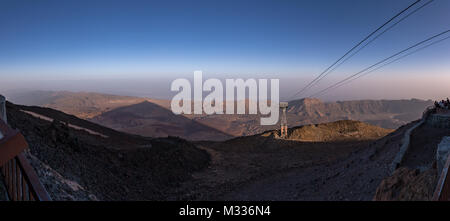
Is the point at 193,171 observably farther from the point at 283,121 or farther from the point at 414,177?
the point at 283,121

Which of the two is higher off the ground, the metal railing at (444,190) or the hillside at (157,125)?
the metal railing at (444,190)

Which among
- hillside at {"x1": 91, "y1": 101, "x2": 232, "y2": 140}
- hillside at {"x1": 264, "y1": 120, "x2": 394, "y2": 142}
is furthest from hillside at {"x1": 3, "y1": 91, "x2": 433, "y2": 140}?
hillside at {"x1": 264, "y1": 120, "x2": 394, "y2": 142}

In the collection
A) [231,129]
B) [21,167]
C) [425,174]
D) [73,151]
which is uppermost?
[21,167]

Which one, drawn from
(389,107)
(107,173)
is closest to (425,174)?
(107,173)

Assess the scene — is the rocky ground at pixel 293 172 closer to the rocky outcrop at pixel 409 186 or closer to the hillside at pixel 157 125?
the rocky outcrop at pixel 409 186

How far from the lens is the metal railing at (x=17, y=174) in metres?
3.00

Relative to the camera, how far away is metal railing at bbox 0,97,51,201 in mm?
3004

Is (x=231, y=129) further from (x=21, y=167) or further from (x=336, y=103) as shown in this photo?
(x=336, y=103)

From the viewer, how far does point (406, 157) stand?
25.6 ft

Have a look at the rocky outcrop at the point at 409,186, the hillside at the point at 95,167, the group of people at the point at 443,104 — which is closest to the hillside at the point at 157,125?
the hillside at the point at 95,167

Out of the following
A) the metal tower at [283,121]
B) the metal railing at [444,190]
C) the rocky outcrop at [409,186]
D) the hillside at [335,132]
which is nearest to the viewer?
the metal railing at [444,190]

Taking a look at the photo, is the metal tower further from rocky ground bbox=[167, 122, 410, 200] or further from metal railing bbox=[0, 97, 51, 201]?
metal railing bbox=[0, 97, 51, 201]
